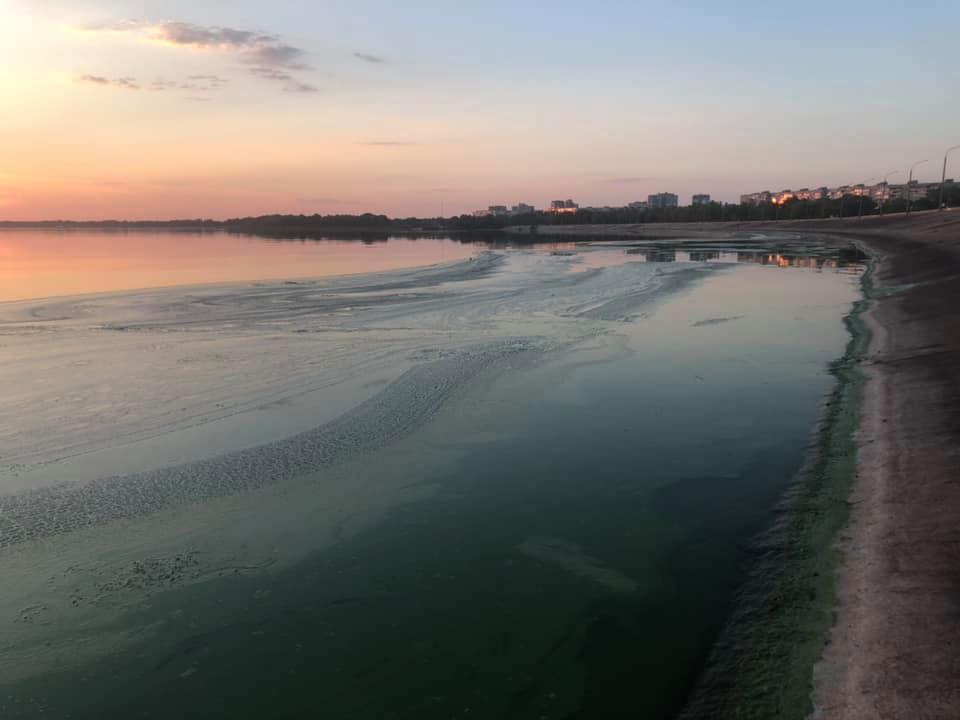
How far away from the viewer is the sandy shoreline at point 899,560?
4.71 m

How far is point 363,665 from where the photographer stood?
5.57m

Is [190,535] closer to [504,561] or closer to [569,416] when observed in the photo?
[504,561]

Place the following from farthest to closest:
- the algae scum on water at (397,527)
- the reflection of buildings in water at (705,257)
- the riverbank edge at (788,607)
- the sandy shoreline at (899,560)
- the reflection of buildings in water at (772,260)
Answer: the reflection of buildings in water at (705,257) < the reflection of buildings in water at (772,260) < the algae scum on water at (397,527) < the riverbank edge at (788,607) < the sandy shoreline at (899,560)

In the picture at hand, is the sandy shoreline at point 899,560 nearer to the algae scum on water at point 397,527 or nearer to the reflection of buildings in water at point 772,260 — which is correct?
the algae scum on water at point 397,527

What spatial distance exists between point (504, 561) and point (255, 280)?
31854 mm

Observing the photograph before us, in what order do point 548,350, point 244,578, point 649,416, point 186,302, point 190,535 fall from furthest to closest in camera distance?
point 186,302 < point 548,350 < point 649,416 < point 190,535 < point 244,578

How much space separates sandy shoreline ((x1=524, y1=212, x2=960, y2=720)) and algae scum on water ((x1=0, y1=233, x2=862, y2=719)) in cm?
101

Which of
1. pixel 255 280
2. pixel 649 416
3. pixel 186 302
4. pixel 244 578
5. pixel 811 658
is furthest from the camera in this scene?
pixel 255 280

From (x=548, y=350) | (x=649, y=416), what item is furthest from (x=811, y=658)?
(x=548, y=350)

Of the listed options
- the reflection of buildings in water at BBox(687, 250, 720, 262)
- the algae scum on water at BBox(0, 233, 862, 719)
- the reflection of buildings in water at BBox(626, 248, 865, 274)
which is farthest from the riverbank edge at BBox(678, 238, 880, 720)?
the reflection of buildings in water at BBox(687, 250, 720, 262)

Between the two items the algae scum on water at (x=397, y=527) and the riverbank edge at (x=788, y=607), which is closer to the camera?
the riverbank edge at (x=788, y=607)

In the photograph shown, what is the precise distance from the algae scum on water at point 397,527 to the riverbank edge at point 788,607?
0.73 feet

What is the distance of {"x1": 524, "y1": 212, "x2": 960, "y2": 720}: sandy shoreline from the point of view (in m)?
4.71

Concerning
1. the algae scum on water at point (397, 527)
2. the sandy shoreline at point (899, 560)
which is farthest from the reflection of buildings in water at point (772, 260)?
the sandy shoreline at point (899, 560)
